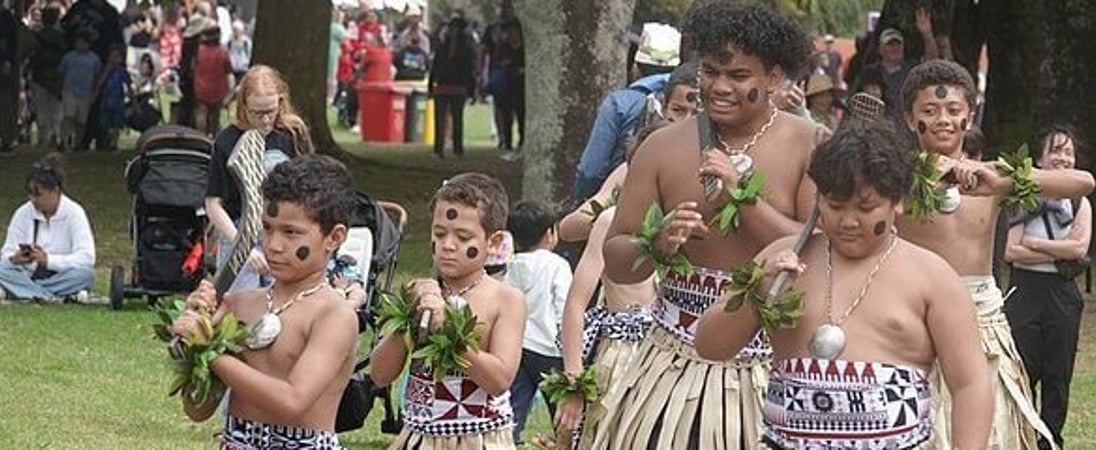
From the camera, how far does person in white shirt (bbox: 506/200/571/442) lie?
1034 centimetres

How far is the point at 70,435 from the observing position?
430 inches

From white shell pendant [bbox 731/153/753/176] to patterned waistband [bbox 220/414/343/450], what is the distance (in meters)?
1.25

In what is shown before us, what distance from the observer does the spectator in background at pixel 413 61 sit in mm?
40469

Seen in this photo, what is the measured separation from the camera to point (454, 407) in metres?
7.34

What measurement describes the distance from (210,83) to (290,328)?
884 inches

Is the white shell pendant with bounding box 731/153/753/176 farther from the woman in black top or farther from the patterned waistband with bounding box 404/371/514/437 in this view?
the woman in black top

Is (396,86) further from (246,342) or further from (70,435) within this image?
(246,342)

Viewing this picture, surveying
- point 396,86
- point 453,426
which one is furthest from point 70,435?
point 396,86

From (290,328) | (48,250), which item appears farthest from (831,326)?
(48,250)

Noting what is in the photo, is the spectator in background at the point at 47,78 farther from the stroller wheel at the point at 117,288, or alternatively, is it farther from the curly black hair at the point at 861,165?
the curly black hair at the point at 861,165

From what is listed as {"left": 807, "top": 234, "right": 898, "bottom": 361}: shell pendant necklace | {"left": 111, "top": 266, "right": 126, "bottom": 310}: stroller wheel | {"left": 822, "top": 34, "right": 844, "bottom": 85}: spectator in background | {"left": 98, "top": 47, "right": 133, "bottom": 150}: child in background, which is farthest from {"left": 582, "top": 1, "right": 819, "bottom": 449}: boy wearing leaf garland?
{"left": 822, "top": 34, "right": 844, "bottom": 85}: spectator in background

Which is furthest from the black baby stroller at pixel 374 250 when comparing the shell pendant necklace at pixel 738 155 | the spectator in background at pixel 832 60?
the spectator in background at pixel 832 60

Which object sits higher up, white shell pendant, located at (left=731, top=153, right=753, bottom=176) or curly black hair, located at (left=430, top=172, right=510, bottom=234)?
white shell pendant, located at (left=731, top=153, right=753, bottom=176)

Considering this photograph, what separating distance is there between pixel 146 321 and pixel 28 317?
73 centimetres
